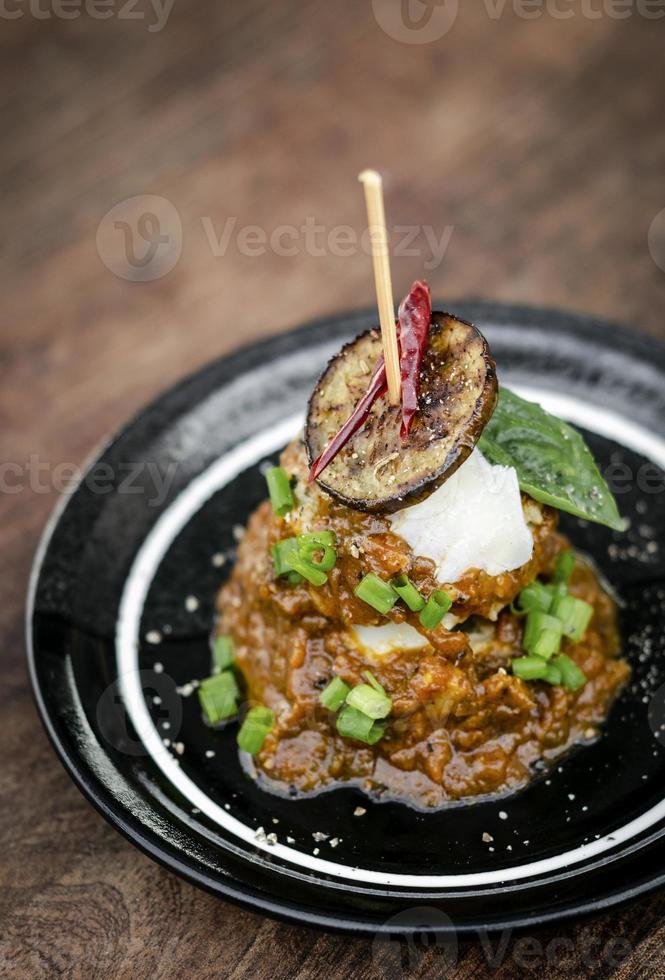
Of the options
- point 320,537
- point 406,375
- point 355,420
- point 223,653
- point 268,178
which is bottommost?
point 223,653

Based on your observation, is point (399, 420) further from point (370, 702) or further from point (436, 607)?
point (370, 702)

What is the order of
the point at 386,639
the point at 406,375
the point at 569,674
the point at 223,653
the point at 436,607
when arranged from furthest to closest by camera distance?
the point at 223,653 → the point at 569,674 → the point at 386,639 → the point at 436,607 → the point at 406,375

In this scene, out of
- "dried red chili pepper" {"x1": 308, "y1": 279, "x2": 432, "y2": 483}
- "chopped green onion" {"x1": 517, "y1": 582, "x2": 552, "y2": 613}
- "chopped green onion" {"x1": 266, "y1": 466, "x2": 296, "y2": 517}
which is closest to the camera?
"dried red chili pepper" {"x1": 308, "y1": 279, "x2": 432, "y2": 483}

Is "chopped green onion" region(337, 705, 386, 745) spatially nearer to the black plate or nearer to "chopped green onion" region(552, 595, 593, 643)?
the black plate

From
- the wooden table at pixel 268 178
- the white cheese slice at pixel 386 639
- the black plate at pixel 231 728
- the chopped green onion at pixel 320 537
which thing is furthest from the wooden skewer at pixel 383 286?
the wooden table at pixel 268 178

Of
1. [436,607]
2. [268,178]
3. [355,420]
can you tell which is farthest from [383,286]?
[268,178]

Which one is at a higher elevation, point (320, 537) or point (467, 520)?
point (467, 520)

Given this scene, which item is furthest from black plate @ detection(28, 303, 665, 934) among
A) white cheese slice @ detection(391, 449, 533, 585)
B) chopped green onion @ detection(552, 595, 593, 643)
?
white cheese slice @ detection(391, 449, 533, 585)
